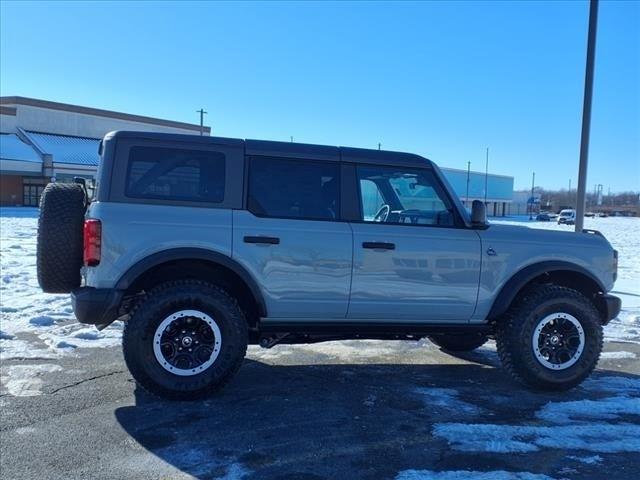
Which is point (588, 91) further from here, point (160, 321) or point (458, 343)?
point (160, 321)

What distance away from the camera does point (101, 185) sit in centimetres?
476

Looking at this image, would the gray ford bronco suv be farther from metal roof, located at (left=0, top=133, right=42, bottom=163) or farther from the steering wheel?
metal roof, located at (left=0, top=133, right=42, bottom=163)

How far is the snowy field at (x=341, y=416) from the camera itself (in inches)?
147

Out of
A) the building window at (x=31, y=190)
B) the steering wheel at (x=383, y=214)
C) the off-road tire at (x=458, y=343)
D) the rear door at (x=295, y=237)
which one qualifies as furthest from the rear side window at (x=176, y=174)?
the building window at (x=31, y=190)

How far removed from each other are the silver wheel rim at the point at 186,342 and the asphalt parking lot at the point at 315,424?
0.98 feet

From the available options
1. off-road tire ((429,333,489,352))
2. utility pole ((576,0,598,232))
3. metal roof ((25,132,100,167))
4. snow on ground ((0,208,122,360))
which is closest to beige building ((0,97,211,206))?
metal roof ((25,132,100,167))

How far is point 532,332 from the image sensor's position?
5.41m

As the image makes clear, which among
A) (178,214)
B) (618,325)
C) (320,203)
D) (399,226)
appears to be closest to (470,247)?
(399,226)

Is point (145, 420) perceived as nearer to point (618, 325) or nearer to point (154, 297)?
point (154, 297)

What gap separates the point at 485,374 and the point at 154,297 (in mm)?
3347

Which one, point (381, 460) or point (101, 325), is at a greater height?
point (101, 325)

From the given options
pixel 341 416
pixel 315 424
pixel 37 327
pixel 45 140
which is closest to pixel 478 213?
pixel 341 416

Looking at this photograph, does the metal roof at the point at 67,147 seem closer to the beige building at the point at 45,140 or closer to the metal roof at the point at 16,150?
the beige building at the point at 45,140

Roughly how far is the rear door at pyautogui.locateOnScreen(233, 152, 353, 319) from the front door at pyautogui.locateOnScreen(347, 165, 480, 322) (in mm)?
177
